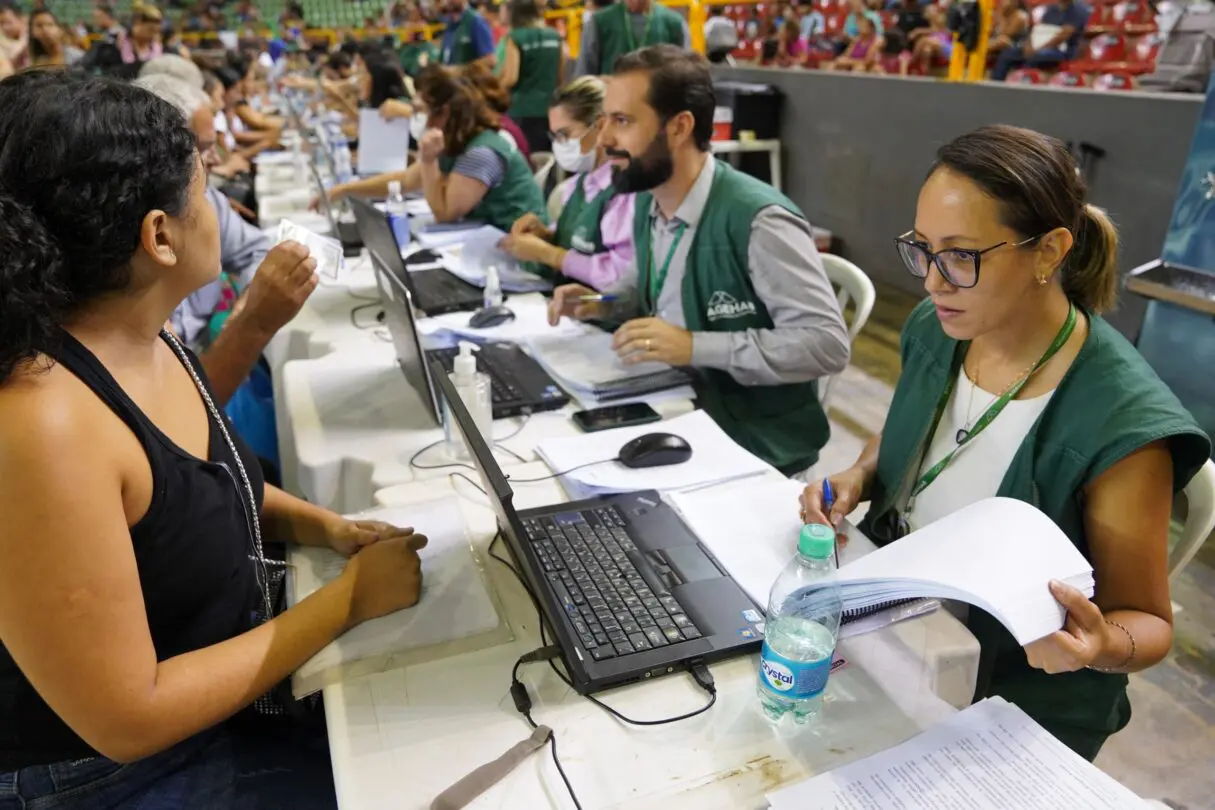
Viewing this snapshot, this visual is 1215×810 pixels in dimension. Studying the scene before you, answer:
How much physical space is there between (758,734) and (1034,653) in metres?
0.30

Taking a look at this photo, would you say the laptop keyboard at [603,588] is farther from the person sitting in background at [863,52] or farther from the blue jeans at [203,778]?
the person sitting in background at [863,52]

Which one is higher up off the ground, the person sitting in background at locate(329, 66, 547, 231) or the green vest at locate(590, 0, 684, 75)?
the green vest at locate(590, 0, 684, 75)

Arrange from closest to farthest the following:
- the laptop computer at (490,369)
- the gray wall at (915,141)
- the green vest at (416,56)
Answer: the laptop computer at (490,369), the gray wall at (915,141), the green vest at (416,56)

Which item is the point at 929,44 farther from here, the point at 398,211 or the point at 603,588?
the point at 603,588

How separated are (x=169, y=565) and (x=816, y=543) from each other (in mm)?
691

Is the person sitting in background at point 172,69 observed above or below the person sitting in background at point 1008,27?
above

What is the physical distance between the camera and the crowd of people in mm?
759

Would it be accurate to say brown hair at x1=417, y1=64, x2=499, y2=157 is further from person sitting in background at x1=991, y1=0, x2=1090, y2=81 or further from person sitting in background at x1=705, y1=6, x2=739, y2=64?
person sitting in background at x1=705, y1=6, x2=739, y2=64

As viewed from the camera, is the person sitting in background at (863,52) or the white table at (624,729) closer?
the white table at (624,729)

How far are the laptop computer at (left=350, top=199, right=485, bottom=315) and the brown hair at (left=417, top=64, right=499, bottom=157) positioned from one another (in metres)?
0.83

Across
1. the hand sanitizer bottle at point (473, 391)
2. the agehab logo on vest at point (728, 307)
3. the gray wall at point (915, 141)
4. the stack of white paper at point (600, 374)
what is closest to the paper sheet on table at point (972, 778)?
the hand sanitizer bottle at point (473, 391)

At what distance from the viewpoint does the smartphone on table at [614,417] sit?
1545 mm

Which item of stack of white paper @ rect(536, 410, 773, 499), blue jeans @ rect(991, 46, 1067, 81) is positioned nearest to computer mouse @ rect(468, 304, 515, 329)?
stack of white paper @ rect(536, 410, 773, 499)

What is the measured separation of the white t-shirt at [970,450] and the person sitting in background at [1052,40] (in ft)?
16.2
